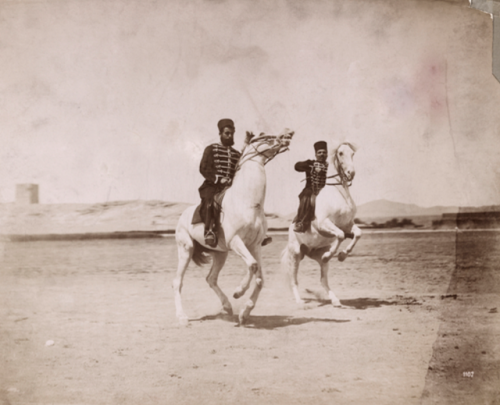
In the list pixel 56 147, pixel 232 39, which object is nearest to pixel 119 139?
pixel 56 147

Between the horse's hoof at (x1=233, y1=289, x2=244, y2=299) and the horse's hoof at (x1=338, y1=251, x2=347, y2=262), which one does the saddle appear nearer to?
the horse's hoof at (x1=233, y1=289, x2=244, y2=299)

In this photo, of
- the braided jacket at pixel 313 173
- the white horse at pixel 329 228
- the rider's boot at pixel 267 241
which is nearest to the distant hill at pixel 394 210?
the white horse at pixel 329 228

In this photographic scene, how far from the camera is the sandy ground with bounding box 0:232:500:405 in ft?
15.1

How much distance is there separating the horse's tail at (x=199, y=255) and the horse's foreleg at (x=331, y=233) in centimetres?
91

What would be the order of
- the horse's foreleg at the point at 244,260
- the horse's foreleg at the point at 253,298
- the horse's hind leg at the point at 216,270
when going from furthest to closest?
the horse's hind leg at the point at 216,270 < the horse's foreleg at the point at 253,298 < the horse's foreleg at the point at 244,260

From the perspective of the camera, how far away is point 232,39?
16.1 ft

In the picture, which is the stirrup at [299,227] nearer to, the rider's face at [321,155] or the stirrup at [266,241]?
the stirrup at [266,241]

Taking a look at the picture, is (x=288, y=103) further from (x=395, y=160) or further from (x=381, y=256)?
(x=381, y=256)

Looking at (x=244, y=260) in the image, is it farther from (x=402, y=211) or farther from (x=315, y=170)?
(x=402, y=211)

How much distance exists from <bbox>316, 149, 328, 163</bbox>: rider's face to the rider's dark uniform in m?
0.62

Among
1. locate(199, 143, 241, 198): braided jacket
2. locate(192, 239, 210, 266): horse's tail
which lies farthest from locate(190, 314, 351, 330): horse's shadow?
locate(199, 143, 241, 198): braided jacket

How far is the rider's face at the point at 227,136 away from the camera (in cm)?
482

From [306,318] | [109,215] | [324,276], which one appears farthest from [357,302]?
[109,215]

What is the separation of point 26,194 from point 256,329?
2.11m
